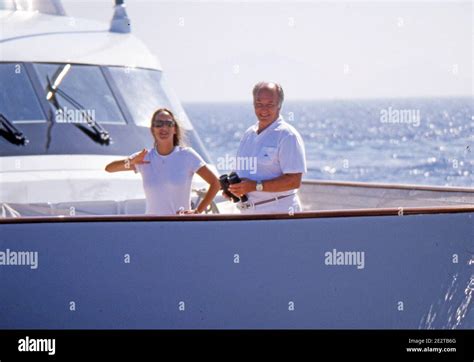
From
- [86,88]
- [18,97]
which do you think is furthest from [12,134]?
[86,88]

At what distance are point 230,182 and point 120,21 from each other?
3493 mm

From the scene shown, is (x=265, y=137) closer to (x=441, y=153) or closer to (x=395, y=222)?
(x=395, y=222)

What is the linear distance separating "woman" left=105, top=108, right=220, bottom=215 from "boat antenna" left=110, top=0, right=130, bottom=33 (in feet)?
9.66

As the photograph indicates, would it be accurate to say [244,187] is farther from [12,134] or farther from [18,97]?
[18,97]

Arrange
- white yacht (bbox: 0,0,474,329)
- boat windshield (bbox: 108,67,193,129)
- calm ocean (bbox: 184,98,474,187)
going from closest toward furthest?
white yacht (bbox: 0,0,474,329)
boat windshield (bbox: 108,67,193,129)
calm ocean (bbox: 184,98,474,187)

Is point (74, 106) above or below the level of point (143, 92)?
below

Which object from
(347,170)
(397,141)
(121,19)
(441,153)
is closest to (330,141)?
(397,141)

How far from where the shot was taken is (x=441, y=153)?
41.8 metres

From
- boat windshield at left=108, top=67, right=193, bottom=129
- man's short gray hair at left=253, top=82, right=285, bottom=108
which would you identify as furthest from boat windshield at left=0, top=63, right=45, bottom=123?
man's short gray hair at left=253, top=82, right=285, bottom=108

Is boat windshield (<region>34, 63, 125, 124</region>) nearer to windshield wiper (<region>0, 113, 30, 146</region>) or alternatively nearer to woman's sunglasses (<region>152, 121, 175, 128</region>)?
windshield wiper (<region>0, 113, 30, 146</region>)

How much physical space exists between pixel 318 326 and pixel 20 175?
9.06 ft

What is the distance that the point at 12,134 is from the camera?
30.0 ft

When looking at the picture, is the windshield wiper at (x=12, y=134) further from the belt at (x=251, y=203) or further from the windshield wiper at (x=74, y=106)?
the belt at (x=251, y=203)

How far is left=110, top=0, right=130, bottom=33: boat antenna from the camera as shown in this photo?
35.2 ft
